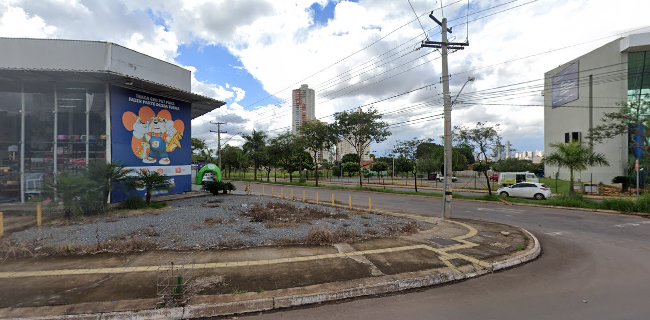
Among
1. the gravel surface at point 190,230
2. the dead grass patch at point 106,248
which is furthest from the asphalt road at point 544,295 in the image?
the dead grass patch at point 106,248

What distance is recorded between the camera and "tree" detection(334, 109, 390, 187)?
35.1 metres

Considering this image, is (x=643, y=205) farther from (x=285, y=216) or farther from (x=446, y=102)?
(x=285, y=216)

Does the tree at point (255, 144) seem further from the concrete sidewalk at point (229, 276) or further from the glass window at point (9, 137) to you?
the concrete sidewalk at point (229, 276)

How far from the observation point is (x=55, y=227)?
448 inches

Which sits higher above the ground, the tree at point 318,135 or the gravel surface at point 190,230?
the tree at point 318,135

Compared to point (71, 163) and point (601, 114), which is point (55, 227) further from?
point (601, 114)

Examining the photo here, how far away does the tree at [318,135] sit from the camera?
Answer: 38969mm

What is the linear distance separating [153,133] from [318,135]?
2232 centimetres

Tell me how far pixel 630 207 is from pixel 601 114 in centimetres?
2797

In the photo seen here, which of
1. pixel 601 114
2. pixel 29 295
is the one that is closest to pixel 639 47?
pixel 601 114

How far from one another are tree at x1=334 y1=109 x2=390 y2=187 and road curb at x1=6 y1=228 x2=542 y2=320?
93.4 ft

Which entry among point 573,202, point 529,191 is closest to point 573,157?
point 573,202

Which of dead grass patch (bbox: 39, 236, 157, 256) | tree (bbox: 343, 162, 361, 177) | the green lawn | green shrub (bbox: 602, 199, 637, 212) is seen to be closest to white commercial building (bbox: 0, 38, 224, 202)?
dead grass patch (bbox: 39, 236, 157, 256)

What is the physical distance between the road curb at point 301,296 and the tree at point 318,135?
104 feet
